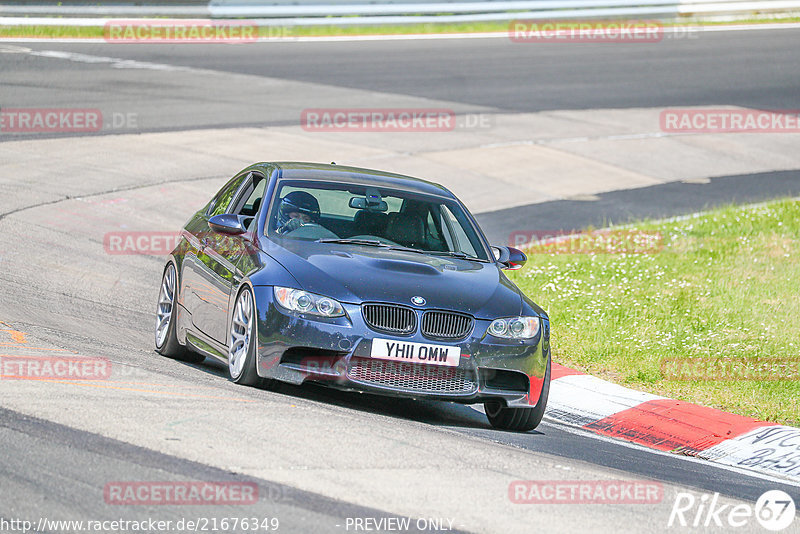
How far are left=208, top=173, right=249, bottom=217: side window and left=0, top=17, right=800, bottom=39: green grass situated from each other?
1986cm

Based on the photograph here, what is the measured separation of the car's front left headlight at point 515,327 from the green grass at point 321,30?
2270 cm

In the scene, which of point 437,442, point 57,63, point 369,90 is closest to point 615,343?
point 437,442

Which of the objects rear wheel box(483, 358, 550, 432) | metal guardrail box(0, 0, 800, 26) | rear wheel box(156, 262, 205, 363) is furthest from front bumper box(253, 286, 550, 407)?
metal guardrail box(0, 0, 800, 26)

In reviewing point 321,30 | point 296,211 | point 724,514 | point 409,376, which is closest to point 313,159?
point 296,211

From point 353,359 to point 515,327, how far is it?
1.14 m

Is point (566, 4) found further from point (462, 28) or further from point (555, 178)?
point (555, 178)

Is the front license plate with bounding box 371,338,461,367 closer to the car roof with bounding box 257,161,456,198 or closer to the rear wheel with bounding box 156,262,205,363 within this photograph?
the car roof with bounding box 257,161,456,198

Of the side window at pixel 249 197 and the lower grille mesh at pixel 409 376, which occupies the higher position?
the side window at pixel 249 197

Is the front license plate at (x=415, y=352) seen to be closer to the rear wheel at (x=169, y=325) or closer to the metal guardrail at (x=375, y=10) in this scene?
the rear wheel at (x=169, y=325)

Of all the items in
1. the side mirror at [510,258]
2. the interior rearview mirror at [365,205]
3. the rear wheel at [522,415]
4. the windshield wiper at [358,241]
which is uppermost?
the interior rearview mirror at [365,205]

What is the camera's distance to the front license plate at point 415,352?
24.9ft

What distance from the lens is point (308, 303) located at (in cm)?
767

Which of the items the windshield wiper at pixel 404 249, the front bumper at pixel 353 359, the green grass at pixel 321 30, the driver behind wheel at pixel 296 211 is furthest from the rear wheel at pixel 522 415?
the green grass at pixel 321 30

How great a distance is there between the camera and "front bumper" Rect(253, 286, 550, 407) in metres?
7.58
